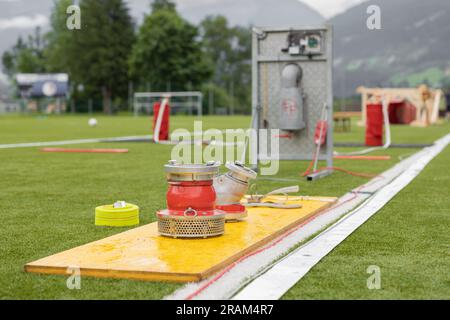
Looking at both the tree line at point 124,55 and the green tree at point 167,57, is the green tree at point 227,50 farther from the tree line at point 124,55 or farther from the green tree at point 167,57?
the green tree at point 167,57

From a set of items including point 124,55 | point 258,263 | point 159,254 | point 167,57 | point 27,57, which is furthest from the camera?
point 27,57

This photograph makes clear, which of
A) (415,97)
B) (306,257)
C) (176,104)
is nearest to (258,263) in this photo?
(306,257)

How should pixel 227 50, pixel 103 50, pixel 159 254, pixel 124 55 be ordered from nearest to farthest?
pixel 159 254
pixel 103 50
pixel 124 55
pixel 227 50

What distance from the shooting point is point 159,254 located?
5.03m

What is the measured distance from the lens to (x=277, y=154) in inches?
461

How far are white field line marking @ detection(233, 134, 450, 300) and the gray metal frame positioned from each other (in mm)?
3315

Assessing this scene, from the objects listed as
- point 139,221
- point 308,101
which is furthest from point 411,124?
point 139,221

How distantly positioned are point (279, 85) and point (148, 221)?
18.8 ft

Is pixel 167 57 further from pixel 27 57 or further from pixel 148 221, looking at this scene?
pixel 148 221

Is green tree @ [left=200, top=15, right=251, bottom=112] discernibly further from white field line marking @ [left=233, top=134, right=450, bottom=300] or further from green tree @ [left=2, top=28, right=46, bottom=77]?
white field line marking @ [left=233, top=134, right=450, bottom=300]

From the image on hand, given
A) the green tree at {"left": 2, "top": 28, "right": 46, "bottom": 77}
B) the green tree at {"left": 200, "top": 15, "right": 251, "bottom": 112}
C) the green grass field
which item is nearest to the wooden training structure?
the green grass field

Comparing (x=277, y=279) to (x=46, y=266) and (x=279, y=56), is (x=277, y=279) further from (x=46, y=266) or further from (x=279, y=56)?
(x=279, y=56)

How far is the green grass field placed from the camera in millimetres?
4176

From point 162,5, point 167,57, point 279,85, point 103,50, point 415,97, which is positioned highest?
point 162,5
